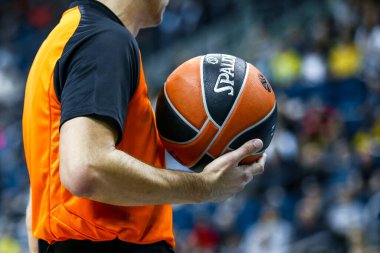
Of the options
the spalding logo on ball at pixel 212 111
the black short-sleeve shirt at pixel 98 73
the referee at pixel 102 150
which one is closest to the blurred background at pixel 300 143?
the spalding logo on ball at pixel 212 111

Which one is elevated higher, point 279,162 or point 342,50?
point 342,50

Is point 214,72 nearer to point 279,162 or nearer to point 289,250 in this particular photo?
point 289,250

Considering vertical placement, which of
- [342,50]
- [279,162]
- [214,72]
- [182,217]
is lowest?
[182,217]

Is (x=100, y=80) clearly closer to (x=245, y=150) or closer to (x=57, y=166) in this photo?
(x=57, y=166)

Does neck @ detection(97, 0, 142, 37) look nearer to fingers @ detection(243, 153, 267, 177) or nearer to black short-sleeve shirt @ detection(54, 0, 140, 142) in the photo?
black short-sleeve shirt @ detection(54, 0, 140, 142)

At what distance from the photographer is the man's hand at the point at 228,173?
237cm

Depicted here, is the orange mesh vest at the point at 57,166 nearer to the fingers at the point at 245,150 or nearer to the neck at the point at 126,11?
the neck at the point at 126,11

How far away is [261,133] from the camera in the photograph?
8.39 ft

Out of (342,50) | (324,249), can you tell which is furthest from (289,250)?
(342,50)

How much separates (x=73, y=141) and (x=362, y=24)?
849 centimetres

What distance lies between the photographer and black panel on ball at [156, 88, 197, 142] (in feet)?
8.25

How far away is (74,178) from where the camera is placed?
207 centimetres

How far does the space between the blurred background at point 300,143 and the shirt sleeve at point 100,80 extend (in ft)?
17.9

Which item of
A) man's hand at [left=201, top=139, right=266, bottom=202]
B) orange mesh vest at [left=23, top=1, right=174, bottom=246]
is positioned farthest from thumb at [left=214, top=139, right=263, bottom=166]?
orange mesh vest at [left=23, top=1, right=174, bottom=246]
